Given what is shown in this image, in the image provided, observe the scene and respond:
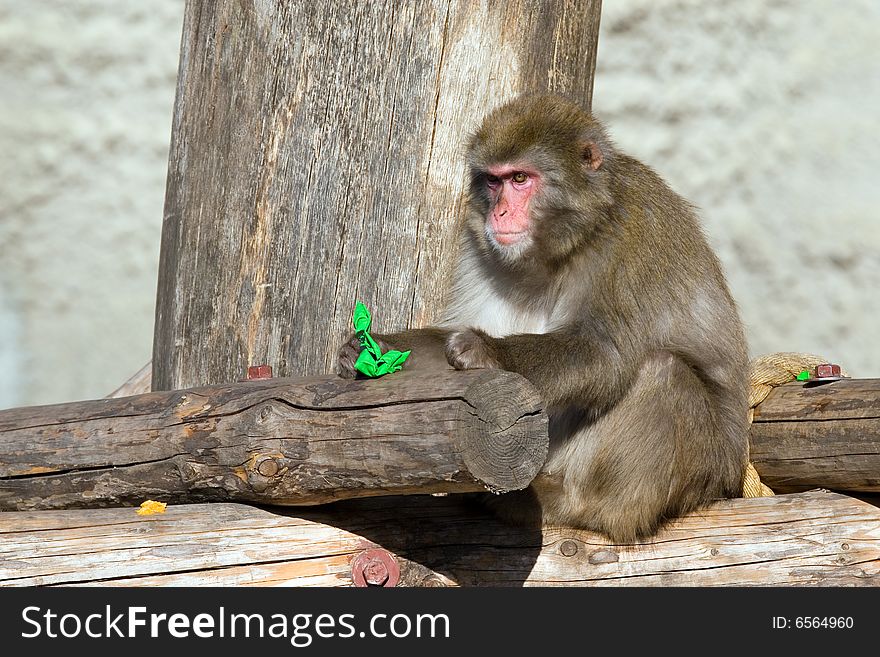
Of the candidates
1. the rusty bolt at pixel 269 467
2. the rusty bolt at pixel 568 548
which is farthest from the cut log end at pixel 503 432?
the rusty bolt at pixel 568 548

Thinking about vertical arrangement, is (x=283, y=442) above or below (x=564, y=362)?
below

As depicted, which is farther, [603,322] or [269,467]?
[603,322]

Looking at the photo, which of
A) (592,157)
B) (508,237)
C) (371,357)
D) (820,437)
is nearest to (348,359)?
(371,357)

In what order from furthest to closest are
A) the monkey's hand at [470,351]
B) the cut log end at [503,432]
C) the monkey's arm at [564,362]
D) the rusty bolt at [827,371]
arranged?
1. the rusty bolt at [827,371]
2. the monkey's arm at [564,362]
3. the monkey's hand at [470,351]
4. the cut log end at [503,432]

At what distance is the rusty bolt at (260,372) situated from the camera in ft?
10.3

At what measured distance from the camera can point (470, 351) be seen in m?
2.77

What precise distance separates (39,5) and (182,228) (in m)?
4.03

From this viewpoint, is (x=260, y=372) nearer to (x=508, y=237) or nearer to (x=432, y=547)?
(x=432, y=547)

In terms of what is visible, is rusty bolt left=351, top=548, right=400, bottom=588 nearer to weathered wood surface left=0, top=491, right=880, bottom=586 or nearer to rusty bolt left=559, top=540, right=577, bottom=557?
weathered wood surface left=0, top=491, right=880, bottom=586

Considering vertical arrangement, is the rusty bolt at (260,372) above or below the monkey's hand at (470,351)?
below

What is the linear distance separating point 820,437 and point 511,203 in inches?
41.0

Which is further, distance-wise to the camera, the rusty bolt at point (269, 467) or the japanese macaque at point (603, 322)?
the japanese macaque at point (603, 322)

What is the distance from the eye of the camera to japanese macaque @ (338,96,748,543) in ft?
10.1

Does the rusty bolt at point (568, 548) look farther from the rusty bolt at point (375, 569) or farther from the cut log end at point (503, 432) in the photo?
the cut log end at point (503, 432)
